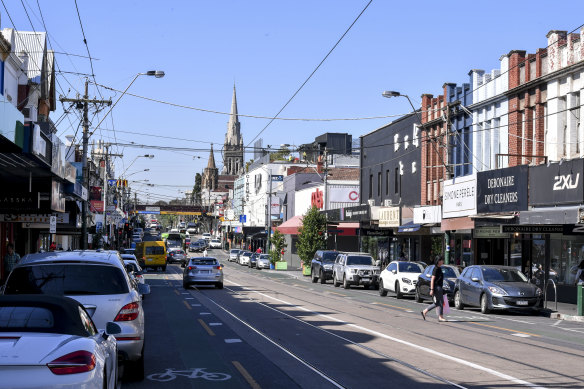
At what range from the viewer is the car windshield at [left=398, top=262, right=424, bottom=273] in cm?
3225

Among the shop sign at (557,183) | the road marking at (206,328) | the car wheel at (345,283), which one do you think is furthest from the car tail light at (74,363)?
the car wheel at (345,283)

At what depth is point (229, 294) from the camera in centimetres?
3083

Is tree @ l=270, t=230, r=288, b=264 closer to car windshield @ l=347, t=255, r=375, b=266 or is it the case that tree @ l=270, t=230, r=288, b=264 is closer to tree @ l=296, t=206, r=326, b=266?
tree @ l=296, t=206, r=326, b=266

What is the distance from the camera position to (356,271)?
38.3 meters

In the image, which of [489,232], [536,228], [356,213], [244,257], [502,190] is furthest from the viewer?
[244,257]

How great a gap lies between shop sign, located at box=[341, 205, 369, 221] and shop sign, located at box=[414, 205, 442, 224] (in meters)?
8.39

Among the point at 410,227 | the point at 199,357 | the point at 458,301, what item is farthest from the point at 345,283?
the point at 199,357

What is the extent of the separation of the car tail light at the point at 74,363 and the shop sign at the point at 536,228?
2463cm

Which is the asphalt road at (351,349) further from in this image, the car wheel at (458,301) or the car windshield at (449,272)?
the car windshield at (449,272)

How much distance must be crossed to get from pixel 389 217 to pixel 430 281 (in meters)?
18.9

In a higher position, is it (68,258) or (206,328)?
(68,258)

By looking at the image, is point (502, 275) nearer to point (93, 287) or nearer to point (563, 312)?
point (563, 312)

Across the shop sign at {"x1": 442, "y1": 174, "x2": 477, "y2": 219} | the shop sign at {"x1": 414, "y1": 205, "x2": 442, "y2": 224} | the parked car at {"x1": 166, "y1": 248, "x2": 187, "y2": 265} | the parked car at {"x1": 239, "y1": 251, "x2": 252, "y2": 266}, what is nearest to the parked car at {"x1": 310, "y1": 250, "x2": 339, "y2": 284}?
the shop sign at {"x1": 414, "y1": 205, "x2": 442, "y2": 224}

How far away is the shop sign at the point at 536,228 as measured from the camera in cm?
2877
